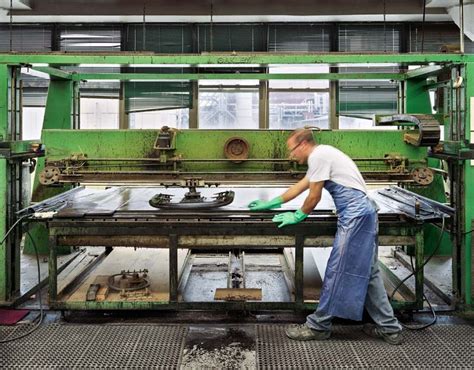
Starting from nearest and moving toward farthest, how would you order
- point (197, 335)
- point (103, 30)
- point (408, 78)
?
point (197, 335)
point (408, 78)
point (103, 30)

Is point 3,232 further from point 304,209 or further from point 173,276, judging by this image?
point 304,209

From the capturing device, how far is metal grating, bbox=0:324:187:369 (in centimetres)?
246

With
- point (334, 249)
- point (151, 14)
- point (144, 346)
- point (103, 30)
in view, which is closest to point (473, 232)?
point (334, 249)

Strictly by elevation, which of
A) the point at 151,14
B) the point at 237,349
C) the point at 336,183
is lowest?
the point at 237,349

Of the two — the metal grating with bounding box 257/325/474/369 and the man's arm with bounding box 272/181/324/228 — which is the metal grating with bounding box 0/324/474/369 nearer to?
the metal grating with bounding box 257/325/474/369

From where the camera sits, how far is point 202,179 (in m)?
3.04

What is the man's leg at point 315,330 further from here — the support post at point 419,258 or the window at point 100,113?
the window at point 100,113

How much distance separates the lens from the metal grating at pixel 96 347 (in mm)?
2455

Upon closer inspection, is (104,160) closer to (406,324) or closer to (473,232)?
(406,324)

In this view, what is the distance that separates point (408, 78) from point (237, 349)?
8.72ft

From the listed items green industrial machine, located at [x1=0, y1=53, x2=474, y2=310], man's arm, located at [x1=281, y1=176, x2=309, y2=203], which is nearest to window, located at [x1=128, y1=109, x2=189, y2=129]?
green industrial machine, located at [x1=0, y1=53, x2=474, y2=310]

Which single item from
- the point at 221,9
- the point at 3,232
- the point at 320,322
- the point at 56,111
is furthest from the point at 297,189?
the point at 221,9

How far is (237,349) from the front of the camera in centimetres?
261

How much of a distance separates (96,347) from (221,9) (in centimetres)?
456
